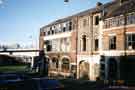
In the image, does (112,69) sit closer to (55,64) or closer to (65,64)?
(65,64)

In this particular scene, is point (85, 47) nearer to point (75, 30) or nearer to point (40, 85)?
point (75, 30)

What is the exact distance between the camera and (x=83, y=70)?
127 ft

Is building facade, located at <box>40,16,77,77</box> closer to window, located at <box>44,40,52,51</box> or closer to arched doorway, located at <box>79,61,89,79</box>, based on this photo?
window, located at <box>44,40,52,51</box>

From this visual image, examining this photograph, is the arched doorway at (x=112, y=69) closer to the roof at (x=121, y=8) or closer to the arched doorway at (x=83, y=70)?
the arched doorway at (x=83, y=70)

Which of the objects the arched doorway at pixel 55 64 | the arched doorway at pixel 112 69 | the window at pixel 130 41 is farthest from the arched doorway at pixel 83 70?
the window at pixel 130 41

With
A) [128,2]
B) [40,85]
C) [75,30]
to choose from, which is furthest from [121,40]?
[40,85]

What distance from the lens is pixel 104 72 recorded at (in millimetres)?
33375

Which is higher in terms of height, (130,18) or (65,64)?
(130,18)

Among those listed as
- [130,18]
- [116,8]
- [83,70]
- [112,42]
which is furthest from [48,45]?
[130,18]

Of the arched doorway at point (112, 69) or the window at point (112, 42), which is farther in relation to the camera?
the window at point (112, 42)

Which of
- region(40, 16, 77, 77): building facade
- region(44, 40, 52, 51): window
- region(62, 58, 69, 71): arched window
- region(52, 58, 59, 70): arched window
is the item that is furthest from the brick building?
region(44, 40, 52, 51): window

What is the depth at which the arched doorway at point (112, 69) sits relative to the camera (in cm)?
3123

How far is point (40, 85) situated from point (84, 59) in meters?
20.5

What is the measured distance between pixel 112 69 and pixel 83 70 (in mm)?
7537
